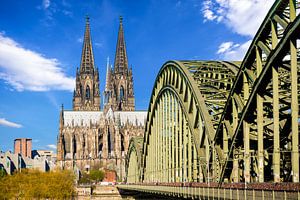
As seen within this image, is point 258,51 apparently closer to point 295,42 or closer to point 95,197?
point 295,42

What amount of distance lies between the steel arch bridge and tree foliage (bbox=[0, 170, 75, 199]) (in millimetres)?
29469

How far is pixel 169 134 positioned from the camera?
65938 millimetres

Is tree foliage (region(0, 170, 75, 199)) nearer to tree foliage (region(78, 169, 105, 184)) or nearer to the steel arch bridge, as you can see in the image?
the steel arch bridge

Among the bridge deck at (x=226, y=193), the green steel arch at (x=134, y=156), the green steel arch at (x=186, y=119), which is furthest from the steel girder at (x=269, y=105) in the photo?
the green steel arch at (x=134, y=156)

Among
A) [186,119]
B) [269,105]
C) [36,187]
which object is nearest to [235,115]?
[269,105]

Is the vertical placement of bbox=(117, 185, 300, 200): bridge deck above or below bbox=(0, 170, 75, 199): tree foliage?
above

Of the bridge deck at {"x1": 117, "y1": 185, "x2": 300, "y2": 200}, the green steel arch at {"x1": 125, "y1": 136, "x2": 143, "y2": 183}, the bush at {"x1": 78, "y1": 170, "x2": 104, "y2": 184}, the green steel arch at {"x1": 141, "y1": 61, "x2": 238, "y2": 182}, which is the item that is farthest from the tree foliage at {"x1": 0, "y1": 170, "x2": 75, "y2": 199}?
the bush at {"x1": 78, "y1": 170, "x2": 104, "y2": 184}

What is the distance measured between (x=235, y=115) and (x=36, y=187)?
243 feet

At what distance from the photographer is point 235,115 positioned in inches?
1425

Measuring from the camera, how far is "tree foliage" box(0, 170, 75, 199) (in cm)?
9916

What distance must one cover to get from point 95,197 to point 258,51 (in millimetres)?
107234

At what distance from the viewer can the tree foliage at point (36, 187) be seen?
9916cm

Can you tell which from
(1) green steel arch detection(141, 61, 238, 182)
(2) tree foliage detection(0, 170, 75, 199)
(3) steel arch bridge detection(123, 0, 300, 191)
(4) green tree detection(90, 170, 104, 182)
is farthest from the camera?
(4) green tree detection(90, 170, 104, 182)

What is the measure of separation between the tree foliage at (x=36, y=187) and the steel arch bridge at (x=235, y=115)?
2947cm
